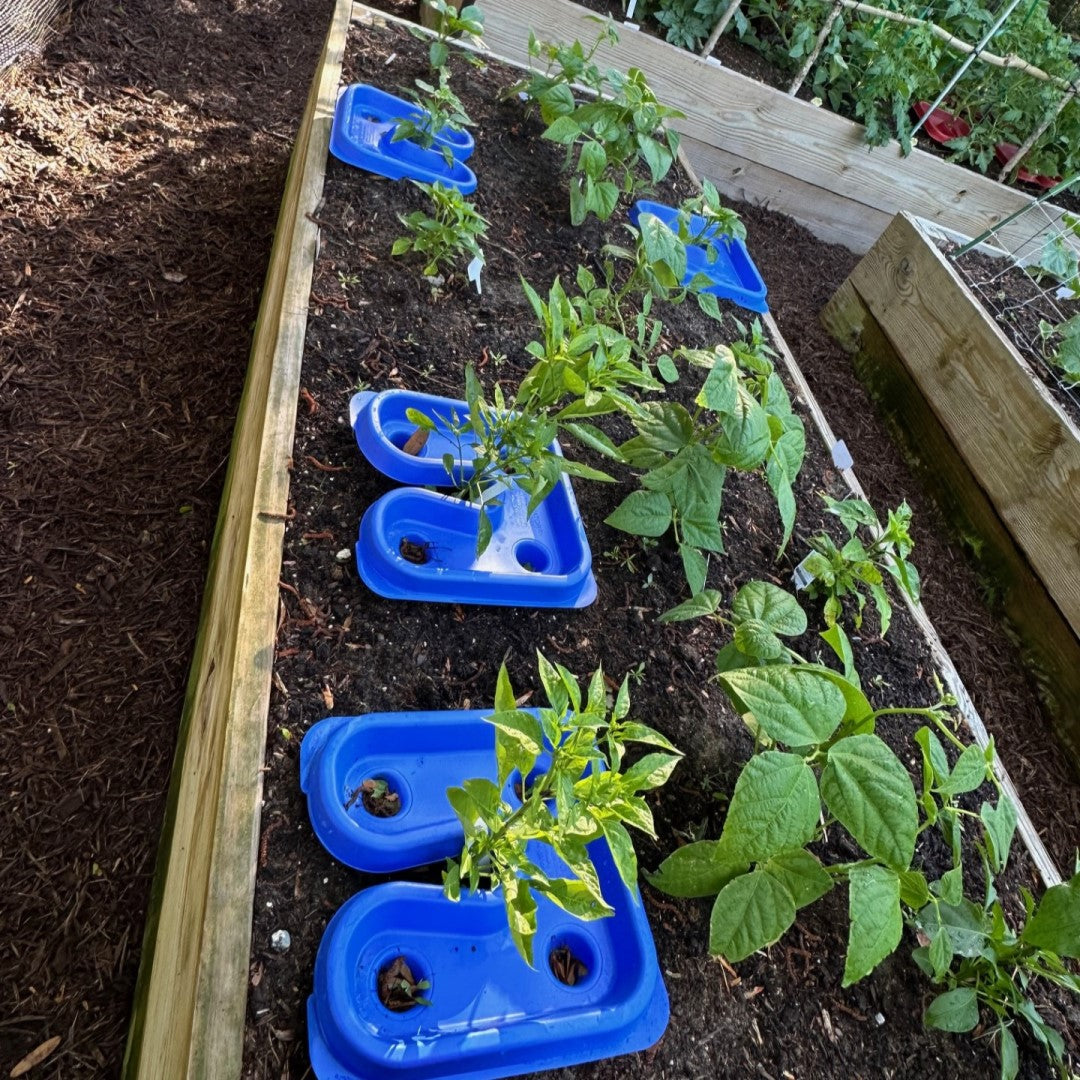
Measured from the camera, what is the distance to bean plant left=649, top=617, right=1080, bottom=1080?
3.23 feet

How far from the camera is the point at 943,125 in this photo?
353cm

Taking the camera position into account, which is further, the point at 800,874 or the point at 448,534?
the point at 448,534

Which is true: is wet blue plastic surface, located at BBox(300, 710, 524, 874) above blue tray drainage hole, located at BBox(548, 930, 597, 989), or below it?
above

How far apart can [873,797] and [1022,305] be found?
94.2 inches

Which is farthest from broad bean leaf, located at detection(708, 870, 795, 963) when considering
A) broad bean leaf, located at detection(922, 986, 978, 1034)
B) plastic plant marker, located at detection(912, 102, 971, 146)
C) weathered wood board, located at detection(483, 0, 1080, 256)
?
plastic plant marker, located at detection(912, 102, 971, 146)

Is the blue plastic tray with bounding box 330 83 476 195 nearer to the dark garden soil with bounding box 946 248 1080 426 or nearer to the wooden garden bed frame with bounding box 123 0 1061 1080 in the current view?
the wooden garden bed frame with bounding box 123 0 1061 1080

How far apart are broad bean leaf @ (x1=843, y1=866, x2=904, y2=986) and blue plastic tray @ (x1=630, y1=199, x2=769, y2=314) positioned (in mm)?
1686

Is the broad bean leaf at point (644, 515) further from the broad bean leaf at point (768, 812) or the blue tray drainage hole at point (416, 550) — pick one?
the broad bean leaf at point (768, 812)

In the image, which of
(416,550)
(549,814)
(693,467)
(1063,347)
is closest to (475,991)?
(549,814)

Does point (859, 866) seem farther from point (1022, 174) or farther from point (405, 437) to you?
point (1022, 174)

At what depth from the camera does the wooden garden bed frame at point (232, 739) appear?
900 millimetres

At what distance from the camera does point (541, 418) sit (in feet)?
4.42

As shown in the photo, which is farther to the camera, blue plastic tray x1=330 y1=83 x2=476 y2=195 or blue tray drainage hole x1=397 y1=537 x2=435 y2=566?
blue plastic tray x1=330 y1=83 x2=476 y2=195

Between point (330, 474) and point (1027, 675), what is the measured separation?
2127mm
